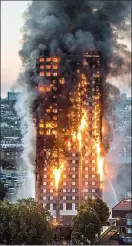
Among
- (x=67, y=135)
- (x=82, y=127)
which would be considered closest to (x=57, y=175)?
(x=67, y=135)

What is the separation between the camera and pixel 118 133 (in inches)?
352

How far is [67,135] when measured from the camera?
284 inches

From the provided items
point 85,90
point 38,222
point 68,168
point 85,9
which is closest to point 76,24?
point 85,9

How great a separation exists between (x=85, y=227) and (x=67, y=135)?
64.3 inches

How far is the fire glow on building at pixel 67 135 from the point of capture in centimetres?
710

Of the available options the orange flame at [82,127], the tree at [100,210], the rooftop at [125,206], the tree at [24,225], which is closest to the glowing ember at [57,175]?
the orange flame at [82,127]

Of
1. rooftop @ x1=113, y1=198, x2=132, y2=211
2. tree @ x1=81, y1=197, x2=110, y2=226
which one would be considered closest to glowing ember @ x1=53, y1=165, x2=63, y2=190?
tree @ x1=81, y1=197, x2=110, y2=226

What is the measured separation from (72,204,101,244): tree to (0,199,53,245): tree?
0.39m

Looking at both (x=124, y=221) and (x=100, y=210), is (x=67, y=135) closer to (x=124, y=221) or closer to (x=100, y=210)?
(x=100, y=210)

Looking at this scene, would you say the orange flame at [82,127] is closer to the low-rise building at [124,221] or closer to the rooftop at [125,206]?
the rooftop at [125,206]

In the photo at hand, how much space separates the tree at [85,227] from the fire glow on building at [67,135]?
1016mm

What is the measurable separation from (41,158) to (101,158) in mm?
806

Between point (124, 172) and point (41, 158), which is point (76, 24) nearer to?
point (41, 158)

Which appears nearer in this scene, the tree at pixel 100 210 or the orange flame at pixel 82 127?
the tree at pixel 100 210
